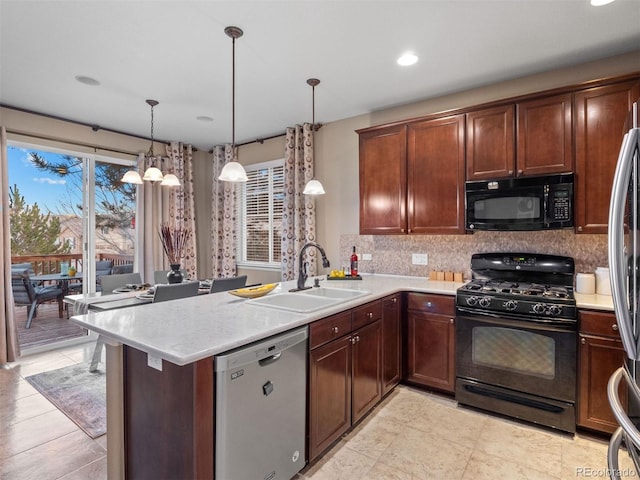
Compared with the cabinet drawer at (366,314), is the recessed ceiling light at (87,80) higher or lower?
higher

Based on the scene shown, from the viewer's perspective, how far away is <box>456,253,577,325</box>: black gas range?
2.30m

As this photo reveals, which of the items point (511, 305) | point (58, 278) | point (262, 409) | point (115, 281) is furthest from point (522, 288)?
point (58, 278)

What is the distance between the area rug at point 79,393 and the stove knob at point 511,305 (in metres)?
3.03

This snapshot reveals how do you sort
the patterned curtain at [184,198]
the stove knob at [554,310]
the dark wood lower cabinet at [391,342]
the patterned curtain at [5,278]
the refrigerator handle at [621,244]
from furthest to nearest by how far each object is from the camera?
the patterned curtain at [184,198]
the patterned curtain at [5,278]
the dark wood lower cabinet at [391,342]
the stove knob at [554,310]
the refrigerator handle at [621,244]

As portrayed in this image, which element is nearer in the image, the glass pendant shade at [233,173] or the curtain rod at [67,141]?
the glass pendant shade at [233,173]

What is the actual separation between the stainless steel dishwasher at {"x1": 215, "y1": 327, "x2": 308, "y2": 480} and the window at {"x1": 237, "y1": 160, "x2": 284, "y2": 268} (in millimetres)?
3102

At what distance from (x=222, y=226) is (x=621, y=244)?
481 cm

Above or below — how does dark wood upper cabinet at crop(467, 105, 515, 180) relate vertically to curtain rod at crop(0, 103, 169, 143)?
below

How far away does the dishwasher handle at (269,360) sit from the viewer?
158cm

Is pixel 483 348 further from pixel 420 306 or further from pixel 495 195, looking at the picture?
pixel 495 195

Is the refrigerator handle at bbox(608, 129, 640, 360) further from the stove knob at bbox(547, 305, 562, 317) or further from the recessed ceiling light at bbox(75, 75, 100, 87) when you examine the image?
the recessed ceiling light at bbox(75, 75, 100, 87)

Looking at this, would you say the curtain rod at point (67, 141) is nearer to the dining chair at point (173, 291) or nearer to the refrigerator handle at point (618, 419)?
the dining chair at point (173, 291)

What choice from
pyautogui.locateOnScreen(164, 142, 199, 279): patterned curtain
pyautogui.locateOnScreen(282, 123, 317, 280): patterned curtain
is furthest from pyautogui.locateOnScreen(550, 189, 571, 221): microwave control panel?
pyautogui.locateOnScreen(164, 142, 199, 279): patterned curtain

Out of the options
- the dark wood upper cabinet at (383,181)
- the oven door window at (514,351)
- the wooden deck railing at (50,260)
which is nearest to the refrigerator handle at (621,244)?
→ the oven door window at (514,351)
